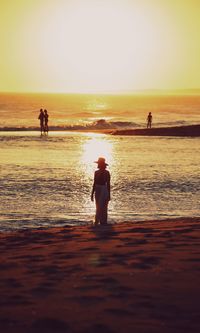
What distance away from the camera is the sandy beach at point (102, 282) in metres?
7.08

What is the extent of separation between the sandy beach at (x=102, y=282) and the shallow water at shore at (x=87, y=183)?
124 inches

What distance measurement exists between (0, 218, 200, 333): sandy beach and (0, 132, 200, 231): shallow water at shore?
10.3 feet

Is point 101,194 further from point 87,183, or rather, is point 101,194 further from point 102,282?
point 87,183

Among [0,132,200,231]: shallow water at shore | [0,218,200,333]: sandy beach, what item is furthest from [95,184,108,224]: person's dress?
[0,218,200,333]: sandy beach

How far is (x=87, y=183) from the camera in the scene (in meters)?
22.0

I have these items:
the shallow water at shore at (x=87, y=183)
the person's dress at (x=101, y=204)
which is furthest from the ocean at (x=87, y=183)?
the person's dress at (x=101, y=204)

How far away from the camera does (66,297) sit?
7906mm

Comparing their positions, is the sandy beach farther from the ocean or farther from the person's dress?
the ocean

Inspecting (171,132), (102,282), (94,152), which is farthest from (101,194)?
(171,132)

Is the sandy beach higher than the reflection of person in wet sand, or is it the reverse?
the reflection of person in wet sand

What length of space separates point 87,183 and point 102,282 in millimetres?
13563

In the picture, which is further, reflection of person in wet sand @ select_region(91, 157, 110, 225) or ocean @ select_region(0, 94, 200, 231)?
ocean @ select_region(0, 94, 200, 231)

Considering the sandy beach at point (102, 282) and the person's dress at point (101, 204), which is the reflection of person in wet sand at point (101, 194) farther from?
the sandy beach at point (102, 282)

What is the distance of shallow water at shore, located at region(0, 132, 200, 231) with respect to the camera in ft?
51.5
